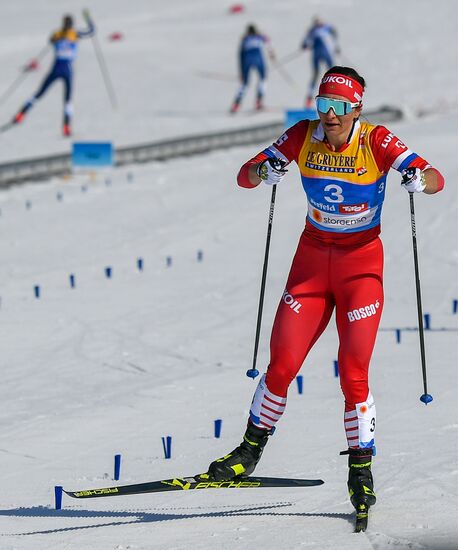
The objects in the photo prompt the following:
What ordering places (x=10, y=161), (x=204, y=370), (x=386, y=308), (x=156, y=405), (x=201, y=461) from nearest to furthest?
(x=201, y=461)
(x=156, y=405)
(x=204, y=370)
(x=386, y=308)
(x=10, y=161)

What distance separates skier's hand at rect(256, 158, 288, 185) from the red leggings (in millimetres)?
377

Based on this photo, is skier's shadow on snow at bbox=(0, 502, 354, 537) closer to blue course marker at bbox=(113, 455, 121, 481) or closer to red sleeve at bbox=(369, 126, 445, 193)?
blue course marker at bbox=(113, 455, 121, 481)

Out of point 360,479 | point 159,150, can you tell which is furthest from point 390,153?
point 159,150

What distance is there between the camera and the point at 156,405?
8.68 m

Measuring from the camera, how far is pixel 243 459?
6285 millimetres

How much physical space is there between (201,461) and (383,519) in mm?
1618

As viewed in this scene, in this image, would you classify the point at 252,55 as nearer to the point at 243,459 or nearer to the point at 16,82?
the point at 16,82

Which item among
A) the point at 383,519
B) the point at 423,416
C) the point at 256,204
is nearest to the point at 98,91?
the point at 256,204

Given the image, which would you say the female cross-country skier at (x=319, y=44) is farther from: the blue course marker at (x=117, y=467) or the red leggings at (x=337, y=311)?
the red leggings at (x=337, y=311)

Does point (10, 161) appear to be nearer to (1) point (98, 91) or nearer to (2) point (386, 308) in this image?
(1) point (98, 91)

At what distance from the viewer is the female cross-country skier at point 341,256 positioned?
6055 mm

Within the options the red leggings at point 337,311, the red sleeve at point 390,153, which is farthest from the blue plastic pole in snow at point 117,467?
the red sleeve at point 390,153

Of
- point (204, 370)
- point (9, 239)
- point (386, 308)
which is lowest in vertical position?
point (204, 370)

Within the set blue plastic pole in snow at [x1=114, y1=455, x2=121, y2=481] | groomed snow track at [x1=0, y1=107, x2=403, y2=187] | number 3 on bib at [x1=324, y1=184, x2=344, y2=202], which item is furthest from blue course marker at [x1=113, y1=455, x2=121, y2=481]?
groomed snow track at [x1=0, y1=107, x2=403, y2=187]
